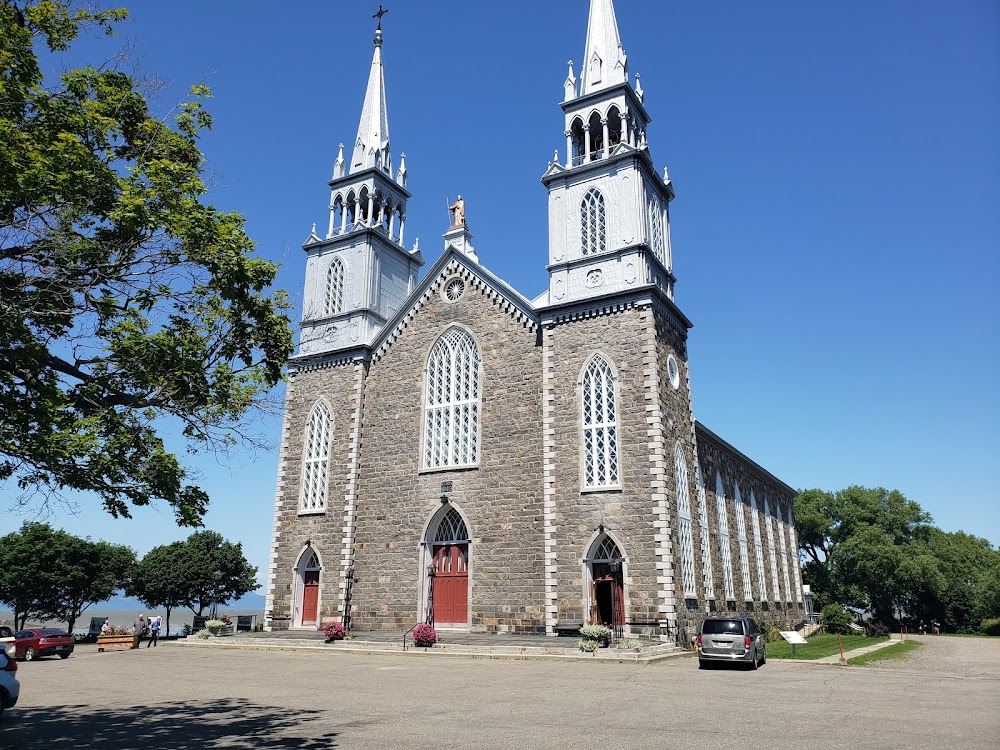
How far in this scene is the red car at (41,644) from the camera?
27297 millimetres

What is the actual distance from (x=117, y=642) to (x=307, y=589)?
8.21 m

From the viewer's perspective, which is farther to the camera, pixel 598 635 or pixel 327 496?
pixel 327 496

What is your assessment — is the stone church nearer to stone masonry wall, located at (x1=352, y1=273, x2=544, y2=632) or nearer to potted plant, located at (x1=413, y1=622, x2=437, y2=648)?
stone masonry wall, located at (x1=352, y1=273, x2=544, y2=632)

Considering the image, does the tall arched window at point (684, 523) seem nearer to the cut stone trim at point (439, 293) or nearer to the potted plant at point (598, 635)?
the potted plant at point (598, 635)

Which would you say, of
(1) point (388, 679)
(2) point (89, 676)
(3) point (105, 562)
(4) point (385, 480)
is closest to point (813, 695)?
(1) point (388, 679)

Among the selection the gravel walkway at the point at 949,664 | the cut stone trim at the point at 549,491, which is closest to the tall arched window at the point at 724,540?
the gravel walkway at the point at 949,664

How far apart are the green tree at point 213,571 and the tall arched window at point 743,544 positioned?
96.8ft

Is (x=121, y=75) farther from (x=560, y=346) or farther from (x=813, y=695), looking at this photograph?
(x=560, y=346)

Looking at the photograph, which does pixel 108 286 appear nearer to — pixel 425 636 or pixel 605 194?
pixel 425 636

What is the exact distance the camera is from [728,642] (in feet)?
63.6

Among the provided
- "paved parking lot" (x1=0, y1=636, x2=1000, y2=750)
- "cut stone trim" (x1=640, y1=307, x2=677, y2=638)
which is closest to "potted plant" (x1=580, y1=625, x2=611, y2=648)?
"paved parking lot" (x1=0, y1=636, x2=1000, y2=750)

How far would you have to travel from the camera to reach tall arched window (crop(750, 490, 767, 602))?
3941cm

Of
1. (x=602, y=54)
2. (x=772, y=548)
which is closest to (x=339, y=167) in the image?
(x=602, y=54)

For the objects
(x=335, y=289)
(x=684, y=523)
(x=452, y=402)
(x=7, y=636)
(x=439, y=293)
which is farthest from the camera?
(x=335, y=289)
